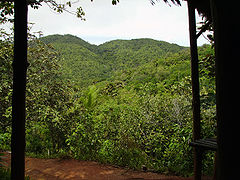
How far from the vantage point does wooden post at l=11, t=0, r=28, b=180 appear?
1.52 m

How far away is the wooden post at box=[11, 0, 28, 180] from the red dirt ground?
7.86ft

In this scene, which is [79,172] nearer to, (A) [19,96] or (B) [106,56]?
(A) [19,96]

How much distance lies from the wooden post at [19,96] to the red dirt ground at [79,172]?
240cm

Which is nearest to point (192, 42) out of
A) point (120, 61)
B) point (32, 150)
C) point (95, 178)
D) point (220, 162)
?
point (220, 162)

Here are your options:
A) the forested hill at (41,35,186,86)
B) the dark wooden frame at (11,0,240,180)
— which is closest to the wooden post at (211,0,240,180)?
the dark wooden frame at (11,0,240,180)

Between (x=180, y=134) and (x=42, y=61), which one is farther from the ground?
(x=42, y=61)

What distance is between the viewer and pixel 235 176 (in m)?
0.68

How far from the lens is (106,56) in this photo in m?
47.7

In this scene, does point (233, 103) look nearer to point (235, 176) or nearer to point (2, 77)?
point (235, 176)

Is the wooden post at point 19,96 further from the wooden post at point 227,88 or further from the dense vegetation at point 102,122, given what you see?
the dense vegetation at point 102,122

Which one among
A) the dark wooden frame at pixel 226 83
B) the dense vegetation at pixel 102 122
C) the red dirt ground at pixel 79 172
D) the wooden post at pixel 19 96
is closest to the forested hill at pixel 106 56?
the dense vegetation at pixel 102 122

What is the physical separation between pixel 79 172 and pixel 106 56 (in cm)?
4555

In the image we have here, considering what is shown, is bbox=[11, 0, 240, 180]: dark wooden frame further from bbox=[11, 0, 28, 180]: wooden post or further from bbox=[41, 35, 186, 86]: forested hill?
bbox=[41, 35, 186, 86]: forested hill

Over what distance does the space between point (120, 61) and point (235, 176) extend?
4314 cm
